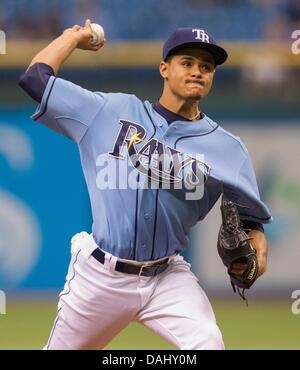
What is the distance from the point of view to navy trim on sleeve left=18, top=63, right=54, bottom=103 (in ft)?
15.7

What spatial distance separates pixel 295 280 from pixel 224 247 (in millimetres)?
4637

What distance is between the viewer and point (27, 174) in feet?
30.6

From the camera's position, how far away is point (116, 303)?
4.84 meters

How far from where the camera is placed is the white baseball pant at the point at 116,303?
479 centimetres

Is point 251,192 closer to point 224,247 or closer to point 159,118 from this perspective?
point 224,247

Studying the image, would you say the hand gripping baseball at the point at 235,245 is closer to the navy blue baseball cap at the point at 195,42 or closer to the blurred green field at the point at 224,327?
the navy blue baseball cap at the point at 195,42

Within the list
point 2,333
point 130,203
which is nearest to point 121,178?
point 130,203

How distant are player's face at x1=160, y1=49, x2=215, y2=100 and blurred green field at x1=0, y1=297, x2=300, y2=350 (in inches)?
109

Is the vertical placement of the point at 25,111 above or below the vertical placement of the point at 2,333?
above

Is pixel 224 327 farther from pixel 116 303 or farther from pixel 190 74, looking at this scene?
pixel 190 74

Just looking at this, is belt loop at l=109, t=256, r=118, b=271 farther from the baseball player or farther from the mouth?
the mouth

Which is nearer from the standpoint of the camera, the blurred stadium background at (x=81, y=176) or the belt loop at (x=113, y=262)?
the belt loop at (x=113, y=262)

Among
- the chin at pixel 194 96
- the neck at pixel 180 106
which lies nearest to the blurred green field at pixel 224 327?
the neck at pixel 180 106

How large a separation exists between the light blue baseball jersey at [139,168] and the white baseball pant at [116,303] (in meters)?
0.12
